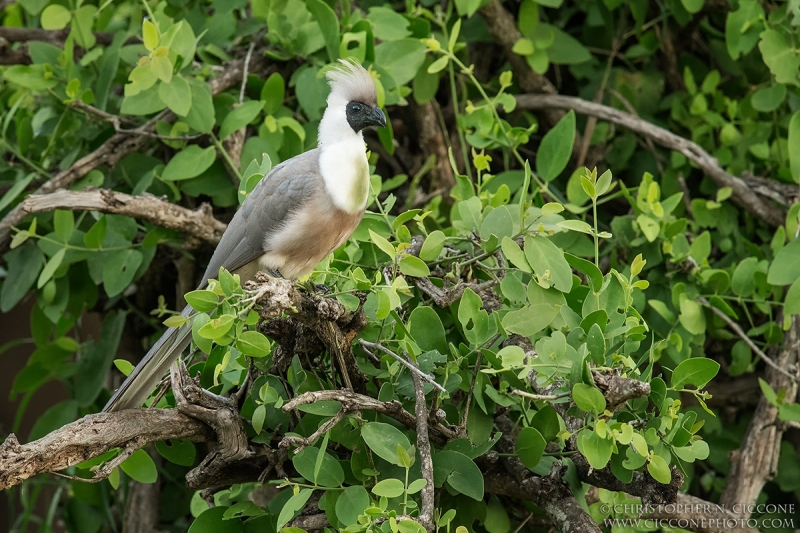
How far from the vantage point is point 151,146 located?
3027 millimetres

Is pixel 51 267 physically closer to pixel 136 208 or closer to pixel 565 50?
pixel 136 208

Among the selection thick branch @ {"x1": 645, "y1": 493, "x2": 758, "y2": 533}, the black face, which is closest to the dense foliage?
thick branch @ {"x1": 645, "y1": 493, "x2": 758, "y2": 533}

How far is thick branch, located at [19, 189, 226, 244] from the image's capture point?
2.43 metres

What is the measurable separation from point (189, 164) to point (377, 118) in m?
0.64

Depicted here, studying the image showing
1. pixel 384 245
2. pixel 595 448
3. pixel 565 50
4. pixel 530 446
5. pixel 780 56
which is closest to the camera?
pixel 595 448

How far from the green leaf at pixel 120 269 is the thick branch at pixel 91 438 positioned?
0.86 metres

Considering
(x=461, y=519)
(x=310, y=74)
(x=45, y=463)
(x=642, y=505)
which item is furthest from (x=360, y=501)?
(x=310, y=74)

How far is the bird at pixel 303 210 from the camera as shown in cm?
222

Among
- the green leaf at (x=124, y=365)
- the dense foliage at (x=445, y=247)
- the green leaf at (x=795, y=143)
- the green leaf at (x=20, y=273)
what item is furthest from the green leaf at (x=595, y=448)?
the green leaf at (x=20, y=273)

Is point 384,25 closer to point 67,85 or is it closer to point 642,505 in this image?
point 67,85

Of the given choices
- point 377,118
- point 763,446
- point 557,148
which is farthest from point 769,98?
point 377,118

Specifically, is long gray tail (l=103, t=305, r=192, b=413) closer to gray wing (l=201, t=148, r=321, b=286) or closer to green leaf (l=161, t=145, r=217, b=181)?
gray wing (l=201, t=148, r=321, b=286)

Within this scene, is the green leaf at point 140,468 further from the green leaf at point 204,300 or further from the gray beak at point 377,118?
the gray beak at point 377,118

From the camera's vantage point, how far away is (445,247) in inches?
88.7
